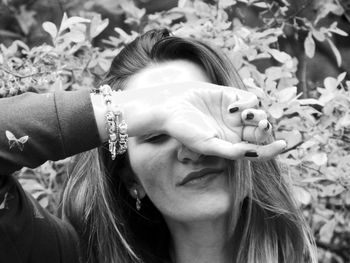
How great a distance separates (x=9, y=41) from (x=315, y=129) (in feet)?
3.96

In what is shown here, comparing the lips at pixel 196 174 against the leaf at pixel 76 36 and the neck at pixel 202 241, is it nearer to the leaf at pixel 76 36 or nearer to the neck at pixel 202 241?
the neck at pixel 202 241

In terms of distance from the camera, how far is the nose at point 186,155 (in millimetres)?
1680

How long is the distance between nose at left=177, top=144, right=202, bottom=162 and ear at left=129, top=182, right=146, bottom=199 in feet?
0.75

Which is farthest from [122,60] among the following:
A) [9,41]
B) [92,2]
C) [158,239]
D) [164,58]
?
[9,41]

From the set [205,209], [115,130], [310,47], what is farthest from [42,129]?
[310,47]

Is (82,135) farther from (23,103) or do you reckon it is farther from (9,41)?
(9,41)

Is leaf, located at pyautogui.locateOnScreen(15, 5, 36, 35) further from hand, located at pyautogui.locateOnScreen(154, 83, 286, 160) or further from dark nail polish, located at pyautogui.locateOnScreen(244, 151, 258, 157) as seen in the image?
dark nail polish, located at pyautogui.locateOnScreen(244, 151, 258, 157)

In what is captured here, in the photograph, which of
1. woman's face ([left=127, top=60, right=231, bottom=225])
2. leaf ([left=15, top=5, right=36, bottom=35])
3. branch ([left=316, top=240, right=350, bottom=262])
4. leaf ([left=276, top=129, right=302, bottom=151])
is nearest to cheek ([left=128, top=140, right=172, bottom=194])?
woman's face ([left=127, top=60, right=231, bottom=225])

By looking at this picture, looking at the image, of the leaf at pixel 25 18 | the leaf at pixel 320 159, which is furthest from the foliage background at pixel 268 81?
the leaf at pixel 25 18

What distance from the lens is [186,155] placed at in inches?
66.3

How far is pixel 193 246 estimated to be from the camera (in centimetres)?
189

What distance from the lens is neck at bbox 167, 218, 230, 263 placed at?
6.01 feet

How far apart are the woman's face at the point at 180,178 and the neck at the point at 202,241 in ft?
0.31

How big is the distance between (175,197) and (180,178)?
0.17 ft
